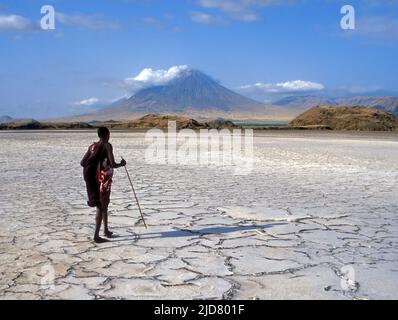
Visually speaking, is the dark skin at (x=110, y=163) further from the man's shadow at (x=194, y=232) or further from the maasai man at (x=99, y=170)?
the man's shadow at (x=194, y=232)

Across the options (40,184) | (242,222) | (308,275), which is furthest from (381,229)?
(40,184)

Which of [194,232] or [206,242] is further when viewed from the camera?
[194,232]

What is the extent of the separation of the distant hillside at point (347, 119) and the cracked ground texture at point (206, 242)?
40928mm

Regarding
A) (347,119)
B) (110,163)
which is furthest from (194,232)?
(347,119)

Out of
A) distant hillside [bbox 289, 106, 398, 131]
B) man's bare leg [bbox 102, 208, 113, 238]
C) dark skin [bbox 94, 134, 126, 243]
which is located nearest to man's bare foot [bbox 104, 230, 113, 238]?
man's bare leg [bbox 102, 208, 113, 238]

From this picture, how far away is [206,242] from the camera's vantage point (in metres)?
5.36

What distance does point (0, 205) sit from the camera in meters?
7.57

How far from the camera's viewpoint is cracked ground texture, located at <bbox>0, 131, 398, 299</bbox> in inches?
158

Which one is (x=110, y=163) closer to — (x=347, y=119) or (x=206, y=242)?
(x=206, y=242)

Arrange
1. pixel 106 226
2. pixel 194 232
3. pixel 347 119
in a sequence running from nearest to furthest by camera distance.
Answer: pixel 106 226 < pixel 194 232 < pixel 347 119

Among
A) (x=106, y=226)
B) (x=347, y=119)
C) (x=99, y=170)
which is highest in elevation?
(x=347, y=119)

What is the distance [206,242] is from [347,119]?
164 feet

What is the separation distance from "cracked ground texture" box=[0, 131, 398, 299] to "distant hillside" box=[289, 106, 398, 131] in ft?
134

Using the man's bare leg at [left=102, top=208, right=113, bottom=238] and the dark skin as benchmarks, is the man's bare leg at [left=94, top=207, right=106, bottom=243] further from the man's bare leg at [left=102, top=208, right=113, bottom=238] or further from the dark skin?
the man's bare leg at [left=102, top=208, right=113, bottom=238]
